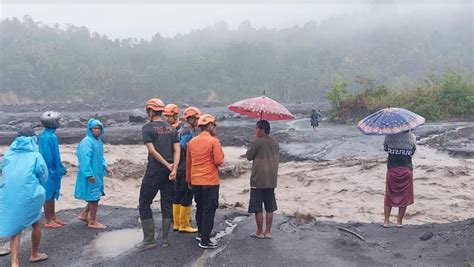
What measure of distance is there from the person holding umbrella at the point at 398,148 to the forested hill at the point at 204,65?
57.1 m

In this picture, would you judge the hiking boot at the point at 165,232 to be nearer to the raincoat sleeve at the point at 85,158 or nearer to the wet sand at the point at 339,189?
the raincoat sleeve at the point at 85,158

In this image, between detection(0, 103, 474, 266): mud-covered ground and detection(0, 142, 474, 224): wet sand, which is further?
detection(0, 142, 474, 224): wet sand

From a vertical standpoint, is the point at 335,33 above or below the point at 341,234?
above

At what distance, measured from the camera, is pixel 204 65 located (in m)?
79.8

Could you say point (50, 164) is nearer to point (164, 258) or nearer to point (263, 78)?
point (164, 258)

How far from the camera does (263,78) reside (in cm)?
8281

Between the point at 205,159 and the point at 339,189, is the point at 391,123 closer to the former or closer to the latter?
the point at 205,159

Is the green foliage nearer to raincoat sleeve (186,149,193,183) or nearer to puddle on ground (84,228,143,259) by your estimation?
puddle on ground (84,228,143,259)

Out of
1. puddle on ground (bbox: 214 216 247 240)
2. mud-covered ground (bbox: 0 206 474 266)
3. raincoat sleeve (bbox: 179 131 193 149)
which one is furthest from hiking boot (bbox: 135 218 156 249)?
raincoat sleeve (bbox: 179 131 193 149)

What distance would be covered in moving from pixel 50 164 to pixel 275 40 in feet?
398

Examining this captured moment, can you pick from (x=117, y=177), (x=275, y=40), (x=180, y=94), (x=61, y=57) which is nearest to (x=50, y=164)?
(x=117, y=177)

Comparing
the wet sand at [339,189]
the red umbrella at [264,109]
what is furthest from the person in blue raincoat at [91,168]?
the wet sand at [339,189]

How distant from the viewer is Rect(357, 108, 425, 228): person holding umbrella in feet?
21.9

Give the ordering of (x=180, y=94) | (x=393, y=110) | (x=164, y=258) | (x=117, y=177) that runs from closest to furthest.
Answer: (x=164, y=258), (x=393, y=110), (x=117, y=177), (x=180, y=94)
